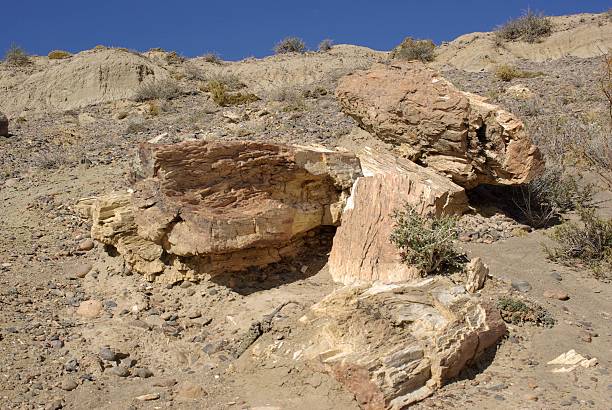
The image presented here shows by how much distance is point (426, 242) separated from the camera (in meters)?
5.22

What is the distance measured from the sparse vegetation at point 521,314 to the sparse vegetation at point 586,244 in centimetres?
143

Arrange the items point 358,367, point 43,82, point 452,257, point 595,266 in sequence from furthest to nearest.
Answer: point 43,82 → point 595,266 → point 452,257 → point 358,367

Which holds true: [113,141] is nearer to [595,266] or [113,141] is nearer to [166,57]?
[595,266]

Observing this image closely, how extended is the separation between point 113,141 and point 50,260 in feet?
17.4

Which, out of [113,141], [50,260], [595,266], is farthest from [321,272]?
[113,141]

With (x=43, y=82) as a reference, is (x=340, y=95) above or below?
→ below

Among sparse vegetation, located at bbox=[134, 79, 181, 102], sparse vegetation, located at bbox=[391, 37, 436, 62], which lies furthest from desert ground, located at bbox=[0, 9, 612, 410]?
sparse vegetation, located at bbox=[391, 37, 436, 62]

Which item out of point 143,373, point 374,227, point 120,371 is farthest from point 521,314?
point 120,371

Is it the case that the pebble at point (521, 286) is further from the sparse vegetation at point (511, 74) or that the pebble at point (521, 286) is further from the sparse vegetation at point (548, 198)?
the sparse vegetation at point (511, 74)

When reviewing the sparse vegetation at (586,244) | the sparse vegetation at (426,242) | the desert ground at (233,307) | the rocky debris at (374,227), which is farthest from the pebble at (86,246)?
the sparse vegetation at (586,244)

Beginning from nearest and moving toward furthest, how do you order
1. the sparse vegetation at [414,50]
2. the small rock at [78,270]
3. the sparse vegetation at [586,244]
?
the sparse vegetation at [586,244] < the small rock at [78,270] < the sparse vegetation at [414,50]

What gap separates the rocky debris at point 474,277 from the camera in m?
4.96

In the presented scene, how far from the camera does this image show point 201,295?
5.73 m

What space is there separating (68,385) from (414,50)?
19.8 meters
